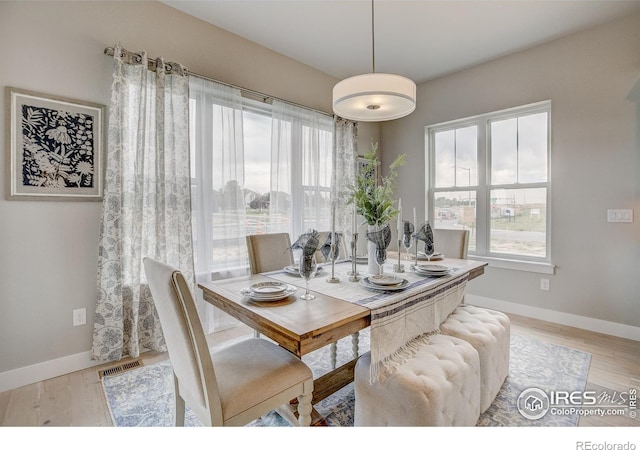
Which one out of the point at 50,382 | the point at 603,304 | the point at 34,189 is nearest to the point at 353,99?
the point at 34,189

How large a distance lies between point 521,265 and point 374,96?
8.62 feet

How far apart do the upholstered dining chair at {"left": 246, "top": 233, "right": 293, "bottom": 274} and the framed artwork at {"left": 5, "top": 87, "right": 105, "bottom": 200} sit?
1.21 metres

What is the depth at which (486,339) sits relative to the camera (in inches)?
69.3

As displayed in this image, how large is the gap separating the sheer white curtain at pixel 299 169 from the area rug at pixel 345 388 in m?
1.52

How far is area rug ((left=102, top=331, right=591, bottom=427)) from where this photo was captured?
5.45 feet

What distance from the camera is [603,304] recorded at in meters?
2.82

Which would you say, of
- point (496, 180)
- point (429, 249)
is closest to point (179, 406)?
point (429, 249)

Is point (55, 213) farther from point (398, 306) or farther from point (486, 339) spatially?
point (486, 339)

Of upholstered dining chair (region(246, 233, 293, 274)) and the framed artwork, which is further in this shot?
upholstered dining chair (region(246, 233, 293, 274))

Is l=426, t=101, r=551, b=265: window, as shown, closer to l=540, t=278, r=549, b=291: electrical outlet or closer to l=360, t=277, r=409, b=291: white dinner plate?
l=540, t=278, r=549, b=291: electrical outlet
